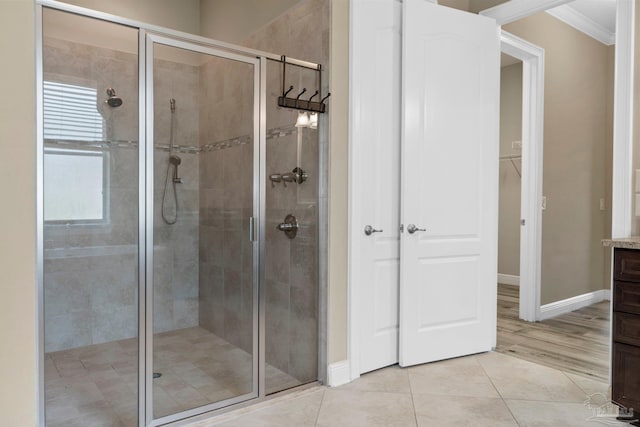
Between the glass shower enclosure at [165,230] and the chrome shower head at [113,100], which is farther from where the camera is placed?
the chrome shower head at [113,100]

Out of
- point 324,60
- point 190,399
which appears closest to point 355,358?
point 190,399

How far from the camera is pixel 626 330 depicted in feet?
7.07

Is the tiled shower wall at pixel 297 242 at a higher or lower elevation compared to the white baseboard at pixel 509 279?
higher

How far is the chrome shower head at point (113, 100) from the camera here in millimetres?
2162

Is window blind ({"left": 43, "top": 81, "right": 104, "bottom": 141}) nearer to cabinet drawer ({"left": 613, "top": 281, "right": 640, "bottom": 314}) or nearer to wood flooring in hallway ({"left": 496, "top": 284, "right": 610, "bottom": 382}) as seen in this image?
cabinet drawer ({"left": 613, "top": 281, "right": 640, "bottom": 314})

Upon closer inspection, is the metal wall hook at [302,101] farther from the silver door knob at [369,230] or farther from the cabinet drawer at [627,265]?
the cabinet drawer at [627,265]

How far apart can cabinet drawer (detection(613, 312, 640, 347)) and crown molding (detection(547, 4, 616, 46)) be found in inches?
129

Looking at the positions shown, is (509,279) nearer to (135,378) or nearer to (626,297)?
(626,297)

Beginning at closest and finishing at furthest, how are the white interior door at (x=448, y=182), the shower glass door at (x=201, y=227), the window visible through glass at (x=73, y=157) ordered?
1. the window visible through glass at (x=73, y=157)
2. the shower glass door at (x=201, y=227)
3. the white interior door at (x=448, y=182)

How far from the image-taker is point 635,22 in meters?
2.47

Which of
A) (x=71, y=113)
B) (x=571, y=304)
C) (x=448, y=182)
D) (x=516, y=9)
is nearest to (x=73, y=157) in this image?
(x=71, y=113)

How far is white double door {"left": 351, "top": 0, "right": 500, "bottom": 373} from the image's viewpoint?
2.75 meters

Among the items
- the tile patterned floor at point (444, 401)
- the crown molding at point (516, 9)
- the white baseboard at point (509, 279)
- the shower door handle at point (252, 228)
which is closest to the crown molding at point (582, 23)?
the crown molding at point (516, 9)

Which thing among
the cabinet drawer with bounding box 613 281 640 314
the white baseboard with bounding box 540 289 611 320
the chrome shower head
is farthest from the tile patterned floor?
the chrome shower head
